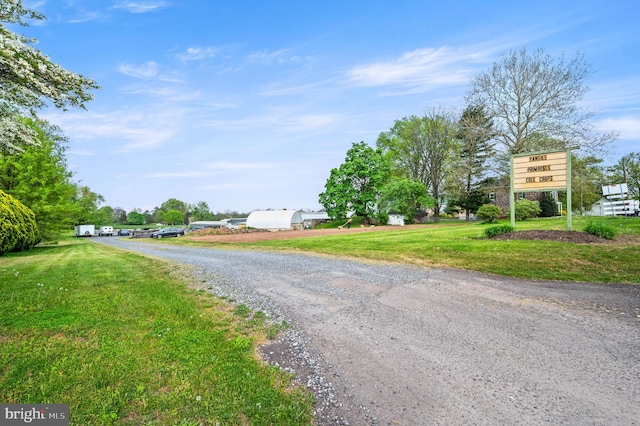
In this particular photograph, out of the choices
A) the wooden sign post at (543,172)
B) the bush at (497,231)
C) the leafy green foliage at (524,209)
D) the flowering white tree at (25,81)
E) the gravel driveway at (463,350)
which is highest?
the flowering white tree at (25,81)

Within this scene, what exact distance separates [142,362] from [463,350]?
154 inches

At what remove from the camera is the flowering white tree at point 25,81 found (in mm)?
4891

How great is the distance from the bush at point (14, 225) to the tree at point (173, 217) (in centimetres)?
8684

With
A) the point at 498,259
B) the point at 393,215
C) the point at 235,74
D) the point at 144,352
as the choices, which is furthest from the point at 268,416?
the point at 393,215

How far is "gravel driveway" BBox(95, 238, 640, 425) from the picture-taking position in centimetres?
262

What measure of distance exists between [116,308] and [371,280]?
5.60 meters

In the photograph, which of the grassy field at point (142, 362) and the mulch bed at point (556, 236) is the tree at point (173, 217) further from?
the mulch bed at point (556, 236)

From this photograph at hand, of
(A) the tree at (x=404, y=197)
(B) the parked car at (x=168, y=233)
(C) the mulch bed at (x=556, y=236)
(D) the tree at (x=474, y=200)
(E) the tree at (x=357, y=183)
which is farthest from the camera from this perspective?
(B) the parked car at (x=168, y=233)

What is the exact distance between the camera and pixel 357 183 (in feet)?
136

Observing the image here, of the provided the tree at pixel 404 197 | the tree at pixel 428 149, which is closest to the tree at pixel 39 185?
the tree at pixel 404 197

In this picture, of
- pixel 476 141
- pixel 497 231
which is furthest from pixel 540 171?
pixel 476 141

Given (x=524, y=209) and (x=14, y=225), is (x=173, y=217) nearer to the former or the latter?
(x=14, y=225)

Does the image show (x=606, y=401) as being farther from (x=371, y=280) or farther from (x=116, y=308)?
(x=116, y=308)

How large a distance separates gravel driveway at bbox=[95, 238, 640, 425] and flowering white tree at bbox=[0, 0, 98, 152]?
17.3 feet
